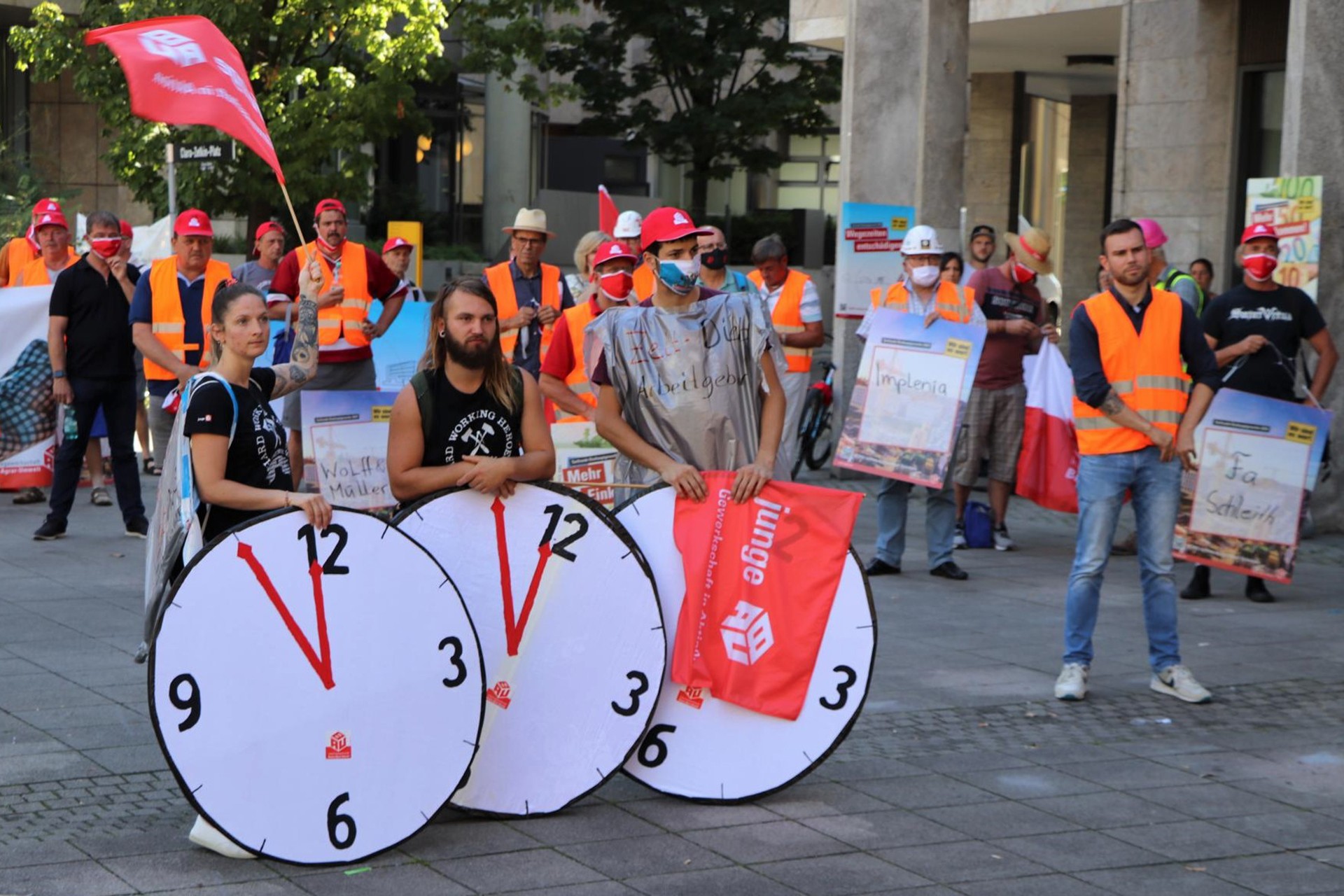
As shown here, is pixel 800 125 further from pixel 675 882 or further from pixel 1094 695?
pixel 675 882

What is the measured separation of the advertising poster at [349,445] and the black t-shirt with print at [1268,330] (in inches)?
193

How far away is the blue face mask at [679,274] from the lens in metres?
6.34

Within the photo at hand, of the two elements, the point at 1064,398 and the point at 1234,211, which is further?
the point at 1234,211

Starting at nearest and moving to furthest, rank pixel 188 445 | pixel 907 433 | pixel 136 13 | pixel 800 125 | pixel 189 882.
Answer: pixel 189 882 → pixel 188 445 → pixel 907 433 → pixel 136 13 → pixel 800 125

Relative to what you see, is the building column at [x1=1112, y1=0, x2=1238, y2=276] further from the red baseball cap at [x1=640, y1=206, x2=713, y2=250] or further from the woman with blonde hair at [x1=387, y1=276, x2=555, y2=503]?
the woman with blonde hair at [x1=387, y1=276, x2=555, y2=503]

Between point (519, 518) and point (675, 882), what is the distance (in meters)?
1.20

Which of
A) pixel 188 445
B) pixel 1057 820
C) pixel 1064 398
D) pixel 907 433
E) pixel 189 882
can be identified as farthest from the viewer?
pixel 1064 398

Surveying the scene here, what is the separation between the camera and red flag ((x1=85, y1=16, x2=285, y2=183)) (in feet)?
21.5

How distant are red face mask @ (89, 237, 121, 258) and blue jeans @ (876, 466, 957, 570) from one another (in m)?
5.04

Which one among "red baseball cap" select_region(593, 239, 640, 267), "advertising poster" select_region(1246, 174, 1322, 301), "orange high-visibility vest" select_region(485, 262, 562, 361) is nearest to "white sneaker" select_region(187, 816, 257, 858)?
"red baseball cap" select_region(593, 239, 640, 267)

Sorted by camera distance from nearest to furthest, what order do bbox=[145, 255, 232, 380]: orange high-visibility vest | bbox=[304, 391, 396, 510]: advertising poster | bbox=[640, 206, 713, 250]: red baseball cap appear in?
bbox=[640, 206, 713, 250]: red baseball cap → bbox=[304, 391, 396, 510]: advertising poster → bbox=[145, 255, 232, 380]: orange high-visibility vest

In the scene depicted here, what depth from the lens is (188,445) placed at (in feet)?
18.0

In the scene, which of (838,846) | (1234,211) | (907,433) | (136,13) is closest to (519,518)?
(838,846)

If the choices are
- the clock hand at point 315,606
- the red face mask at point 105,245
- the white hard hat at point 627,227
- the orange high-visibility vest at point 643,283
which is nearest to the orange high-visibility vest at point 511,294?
the orange high-visibility vest at point 643,283
